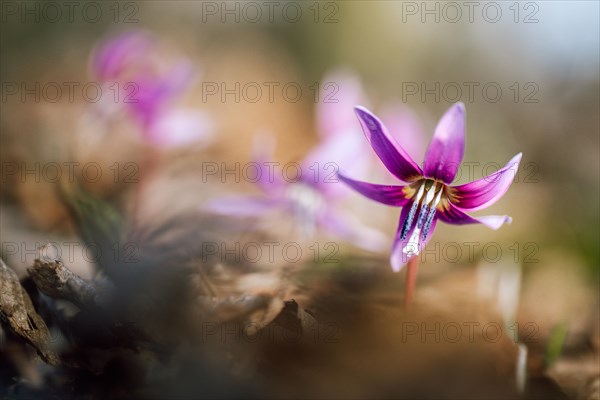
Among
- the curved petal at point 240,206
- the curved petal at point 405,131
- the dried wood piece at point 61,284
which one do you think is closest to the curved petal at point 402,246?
the dried wood piece at point 61,284

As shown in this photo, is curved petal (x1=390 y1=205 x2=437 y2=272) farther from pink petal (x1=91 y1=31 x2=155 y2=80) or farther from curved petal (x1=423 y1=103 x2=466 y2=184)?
pink petal (x1=91 y1=31 x2=155 y2=80)

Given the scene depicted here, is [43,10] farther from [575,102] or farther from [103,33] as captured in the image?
[575,102]

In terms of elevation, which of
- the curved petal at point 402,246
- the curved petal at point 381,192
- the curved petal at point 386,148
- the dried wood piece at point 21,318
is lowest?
the dried wood piece at point 21,318

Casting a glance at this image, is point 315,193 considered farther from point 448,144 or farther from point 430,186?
point 448,144

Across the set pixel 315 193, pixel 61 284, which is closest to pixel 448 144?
pixel 61 284

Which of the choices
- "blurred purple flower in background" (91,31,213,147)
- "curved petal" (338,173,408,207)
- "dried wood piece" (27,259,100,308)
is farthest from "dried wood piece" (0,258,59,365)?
"blurred purple flower in background" (91,31,213,147)

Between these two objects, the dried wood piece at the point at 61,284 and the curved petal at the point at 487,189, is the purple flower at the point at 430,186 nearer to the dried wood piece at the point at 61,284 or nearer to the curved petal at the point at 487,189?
the curved petal at the point at 487,189
